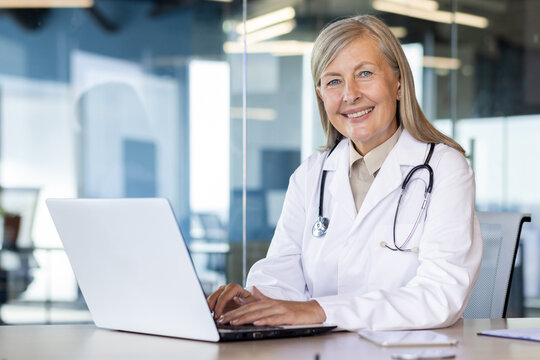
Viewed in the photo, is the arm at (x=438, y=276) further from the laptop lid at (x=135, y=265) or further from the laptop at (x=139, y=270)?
the laptop lid at (x=135, y=265)

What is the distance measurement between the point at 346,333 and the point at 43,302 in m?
3.09

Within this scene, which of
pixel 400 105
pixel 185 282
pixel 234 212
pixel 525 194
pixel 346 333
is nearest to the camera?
pixel 185 282

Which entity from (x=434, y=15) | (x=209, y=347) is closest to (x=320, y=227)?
(x=209, y=347)

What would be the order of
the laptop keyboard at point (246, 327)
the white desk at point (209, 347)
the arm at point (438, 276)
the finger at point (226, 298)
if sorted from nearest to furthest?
the white desk at point (209, 347) → the laptop keyboard at point (246, 327) → the arm at point (438, 276) → the finger at point (226, 298)

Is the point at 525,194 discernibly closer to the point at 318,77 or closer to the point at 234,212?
the point at 234,212

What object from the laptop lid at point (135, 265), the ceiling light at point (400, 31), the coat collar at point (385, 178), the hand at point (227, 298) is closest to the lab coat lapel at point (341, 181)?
the coat collar at point (385, 178)

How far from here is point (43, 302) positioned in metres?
4.32

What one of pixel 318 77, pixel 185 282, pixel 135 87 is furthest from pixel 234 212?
pixel 185 282

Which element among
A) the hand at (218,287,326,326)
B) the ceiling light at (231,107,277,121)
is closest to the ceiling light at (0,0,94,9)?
the ceiling light at (231,107,277,121)

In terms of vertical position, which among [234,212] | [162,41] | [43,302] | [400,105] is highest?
[162,41]

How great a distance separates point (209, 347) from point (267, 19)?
3.14 m

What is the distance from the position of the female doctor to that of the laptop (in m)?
0.23

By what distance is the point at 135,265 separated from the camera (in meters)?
1.46

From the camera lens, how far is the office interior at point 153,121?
425 cm
